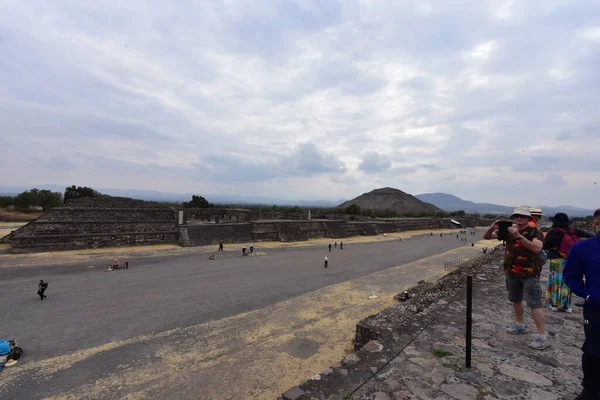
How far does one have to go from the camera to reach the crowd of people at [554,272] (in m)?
2.28

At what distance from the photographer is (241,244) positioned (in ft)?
85.5

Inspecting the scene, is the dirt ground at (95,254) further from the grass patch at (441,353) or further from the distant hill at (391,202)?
the distant hill at (391,202)

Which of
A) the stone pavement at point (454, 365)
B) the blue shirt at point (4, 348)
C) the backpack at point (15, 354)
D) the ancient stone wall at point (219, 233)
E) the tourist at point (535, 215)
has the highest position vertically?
the tourist at point (535, 215)

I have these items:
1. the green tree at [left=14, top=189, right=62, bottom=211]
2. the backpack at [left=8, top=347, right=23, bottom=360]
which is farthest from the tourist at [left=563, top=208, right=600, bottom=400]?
the green tree at [left=14, top=189, right=62, bottom=211]

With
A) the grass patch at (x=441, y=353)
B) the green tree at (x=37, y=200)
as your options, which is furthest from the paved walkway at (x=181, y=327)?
the green tree at (x=37, y=200)

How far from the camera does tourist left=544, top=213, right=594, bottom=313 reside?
466 centimetres

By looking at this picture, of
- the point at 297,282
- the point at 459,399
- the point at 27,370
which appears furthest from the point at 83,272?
the point at 459,399

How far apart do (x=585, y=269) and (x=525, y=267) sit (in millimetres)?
1293

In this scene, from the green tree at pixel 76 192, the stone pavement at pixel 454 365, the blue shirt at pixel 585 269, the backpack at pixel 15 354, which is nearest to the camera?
the blue shirt at pixel 585 269

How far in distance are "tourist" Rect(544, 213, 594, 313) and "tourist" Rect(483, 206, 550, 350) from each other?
5.85 ft

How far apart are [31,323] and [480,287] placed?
43.1 feet

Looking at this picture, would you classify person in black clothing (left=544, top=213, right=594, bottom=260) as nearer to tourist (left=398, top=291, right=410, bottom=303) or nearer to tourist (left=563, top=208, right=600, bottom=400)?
tourist (left=563, top=208, right=600, bottom=400)

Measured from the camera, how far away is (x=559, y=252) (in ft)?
15.5

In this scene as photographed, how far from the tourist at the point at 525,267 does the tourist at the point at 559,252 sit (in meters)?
1.78
